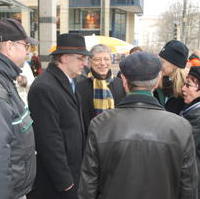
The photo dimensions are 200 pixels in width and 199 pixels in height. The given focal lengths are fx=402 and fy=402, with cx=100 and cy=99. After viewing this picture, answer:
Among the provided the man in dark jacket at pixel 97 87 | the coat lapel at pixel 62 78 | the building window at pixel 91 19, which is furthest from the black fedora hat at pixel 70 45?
the building window at pixel 91 19

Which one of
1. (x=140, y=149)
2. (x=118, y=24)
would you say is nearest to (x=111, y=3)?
(x=118, y=24)

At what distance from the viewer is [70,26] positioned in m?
46.8

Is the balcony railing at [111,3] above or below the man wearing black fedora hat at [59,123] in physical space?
above

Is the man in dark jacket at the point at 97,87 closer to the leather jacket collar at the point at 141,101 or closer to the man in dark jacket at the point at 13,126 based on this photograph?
the man in dark jacket at the point at 13,126

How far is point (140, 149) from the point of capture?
2305mm

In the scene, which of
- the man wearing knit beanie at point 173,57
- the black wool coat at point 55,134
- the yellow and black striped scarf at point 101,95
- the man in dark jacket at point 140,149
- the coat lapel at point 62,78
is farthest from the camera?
Result: the yellow and black striped scarf at point 101,95

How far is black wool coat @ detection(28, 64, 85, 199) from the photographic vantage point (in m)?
3.30

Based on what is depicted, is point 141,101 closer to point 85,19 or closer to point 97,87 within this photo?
point 97,87

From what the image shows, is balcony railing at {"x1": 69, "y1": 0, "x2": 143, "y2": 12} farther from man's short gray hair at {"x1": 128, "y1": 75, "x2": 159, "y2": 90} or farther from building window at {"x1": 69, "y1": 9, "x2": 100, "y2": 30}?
man's short gray hair at {"x1": 128, "y1": 75, "x2": 159, "y2": 90}

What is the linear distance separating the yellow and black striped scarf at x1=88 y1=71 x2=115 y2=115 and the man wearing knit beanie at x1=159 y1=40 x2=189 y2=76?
0.79 m

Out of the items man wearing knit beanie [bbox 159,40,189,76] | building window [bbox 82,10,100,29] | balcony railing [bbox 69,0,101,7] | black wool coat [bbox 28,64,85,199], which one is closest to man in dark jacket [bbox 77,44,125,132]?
man wearing knit beanie [bbox 159,40,189,76]

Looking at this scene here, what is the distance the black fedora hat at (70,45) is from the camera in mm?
3574

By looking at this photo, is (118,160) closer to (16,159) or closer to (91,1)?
(16,159)

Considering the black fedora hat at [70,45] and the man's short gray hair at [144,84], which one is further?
the black fedora hat at [70,45]
